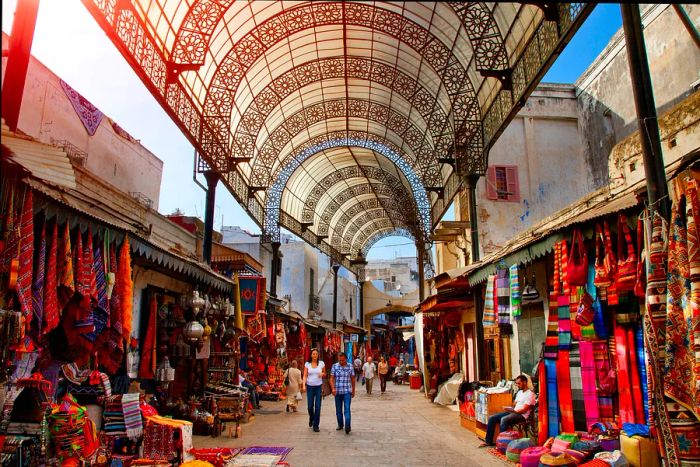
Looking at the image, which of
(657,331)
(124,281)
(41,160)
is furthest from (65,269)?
(657,331)

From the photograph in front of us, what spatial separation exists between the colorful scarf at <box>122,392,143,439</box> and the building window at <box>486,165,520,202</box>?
1202cm

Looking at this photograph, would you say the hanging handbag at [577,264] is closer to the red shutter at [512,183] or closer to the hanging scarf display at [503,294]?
the hanging scarf display at [503,294]

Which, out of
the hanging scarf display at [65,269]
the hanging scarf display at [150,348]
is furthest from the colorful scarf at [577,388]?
the hanging scarf display at [150,348]

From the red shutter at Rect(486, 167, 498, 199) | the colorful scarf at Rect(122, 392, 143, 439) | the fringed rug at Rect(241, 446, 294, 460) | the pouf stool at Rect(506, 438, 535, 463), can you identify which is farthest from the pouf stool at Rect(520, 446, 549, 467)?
the red shutter at Rect(486, 167, 498, 199)

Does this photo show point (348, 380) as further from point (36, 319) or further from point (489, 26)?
point (489, 26)

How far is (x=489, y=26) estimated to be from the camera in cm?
912

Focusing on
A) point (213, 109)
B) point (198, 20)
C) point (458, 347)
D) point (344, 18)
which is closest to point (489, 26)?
point (344, 18)

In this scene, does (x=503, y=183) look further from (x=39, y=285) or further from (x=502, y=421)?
(x=39, y=285)

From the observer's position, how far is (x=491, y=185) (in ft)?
49.6

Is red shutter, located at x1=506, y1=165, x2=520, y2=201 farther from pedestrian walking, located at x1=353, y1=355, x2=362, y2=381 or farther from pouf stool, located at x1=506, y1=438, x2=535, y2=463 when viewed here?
pedestrian walking, located at x1=353, y1=355, x2=362, y2=381

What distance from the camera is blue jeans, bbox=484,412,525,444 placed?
6.93 metres

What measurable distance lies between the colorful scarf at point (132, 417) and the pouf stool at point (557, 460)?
454 cm

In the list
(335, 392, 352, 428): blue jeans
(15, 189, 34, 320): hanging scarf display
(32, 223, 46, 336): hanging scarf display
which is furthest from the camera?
(335, 392, 352, 428): blue jeans

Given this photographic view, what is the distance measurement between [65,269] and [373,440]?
559 cm
